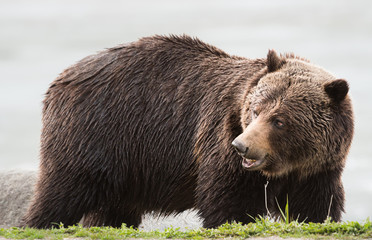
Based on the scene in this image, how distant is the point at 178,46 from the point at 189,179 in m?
1.69

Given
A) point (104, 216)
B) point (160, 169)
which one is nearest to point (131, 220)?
point (104, 216)

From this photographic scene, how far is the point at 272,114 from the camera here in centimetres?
655

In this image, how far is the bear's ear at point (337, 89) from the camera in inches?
260

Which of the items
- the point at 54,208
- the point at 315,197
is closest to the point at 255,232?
the point at 315,197

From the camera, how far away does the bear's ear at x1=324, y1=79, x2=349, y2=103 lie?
660 centimetres

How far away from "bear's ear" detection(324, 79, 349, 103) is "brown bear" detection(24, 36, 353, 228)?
11 mm

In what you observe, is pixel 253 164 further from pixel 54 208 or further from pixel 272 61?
pixel 54 208

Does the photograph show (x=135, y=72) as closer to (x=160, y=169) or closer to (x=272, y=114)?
(x=160, y=169)

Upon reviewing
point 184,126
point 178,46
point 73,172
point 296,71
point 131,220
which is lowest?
point 131,220

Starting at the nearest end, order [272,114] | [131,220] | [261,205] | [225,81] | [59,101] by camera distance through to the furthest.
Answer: [272,114]
[261,205]
[225,81]
[59,101]
[131,220]

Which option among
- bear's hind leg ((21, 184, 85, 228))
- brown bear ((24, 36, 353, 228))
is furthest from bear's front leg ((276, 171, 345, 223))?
bear's hind leg ((21, 184, 85, 228))

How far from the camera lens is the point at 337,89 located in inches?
261

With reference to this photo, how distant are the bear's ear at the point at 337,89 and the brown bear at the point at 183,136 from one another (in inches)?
0.4

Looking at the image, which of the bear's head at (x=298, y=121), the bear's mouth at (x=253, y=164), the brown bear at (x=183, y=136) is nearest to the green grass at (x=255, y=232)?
the bear's mouth at (x=253, y=164)
